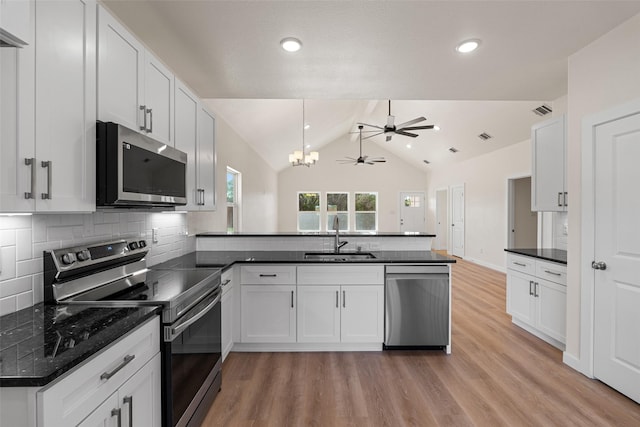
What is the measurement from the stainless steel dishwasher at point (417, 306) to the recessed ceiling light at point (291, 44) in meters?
1.99

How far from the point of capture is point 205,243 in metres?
3.45

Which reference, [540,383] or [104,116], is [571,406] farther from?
[104,116]

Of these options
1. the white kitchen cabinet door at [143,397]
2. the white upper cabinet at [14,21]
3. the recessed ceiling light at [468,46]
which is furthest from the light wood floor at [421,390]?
the recessed ceiling light at [468,46]

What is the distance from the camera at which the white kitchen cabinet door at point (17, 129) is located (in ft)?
3.50

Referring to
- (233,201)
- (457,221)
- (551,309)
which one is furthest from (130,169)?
(457,221)

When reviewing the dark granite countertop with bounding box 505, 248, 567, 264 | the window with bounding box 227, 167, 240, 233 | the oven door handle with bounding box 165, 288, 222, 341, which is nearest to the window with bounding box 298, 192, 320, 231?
the window with bounding box 227, 167, 240, 233

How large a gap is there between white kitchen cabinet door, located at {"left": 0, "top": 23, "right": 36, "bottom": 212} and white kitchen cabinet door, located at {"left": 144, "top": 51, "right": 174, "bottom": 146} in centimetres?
79

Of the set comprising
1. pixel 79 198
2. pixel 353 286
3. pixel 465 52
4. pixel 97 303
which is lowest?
pixel 353 286

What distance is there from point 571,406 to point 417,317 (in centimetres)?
116

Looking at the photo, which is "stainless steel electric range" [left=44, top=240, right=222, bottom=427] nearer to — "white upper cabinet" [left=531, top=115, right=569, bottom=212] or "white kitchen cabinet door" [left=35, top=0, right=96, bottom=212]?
"white kitchen cabinet door" [left=35, top=0, right=96, bottom=212]

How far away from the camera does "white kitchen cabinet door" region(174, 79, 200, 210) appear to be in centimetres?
237

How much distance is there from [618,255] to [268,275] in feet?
8.79

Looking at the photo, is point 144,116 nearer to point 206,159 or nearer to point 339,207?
point 206,159

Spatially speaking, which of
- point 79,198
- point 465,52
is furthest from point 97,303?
point 465,52
